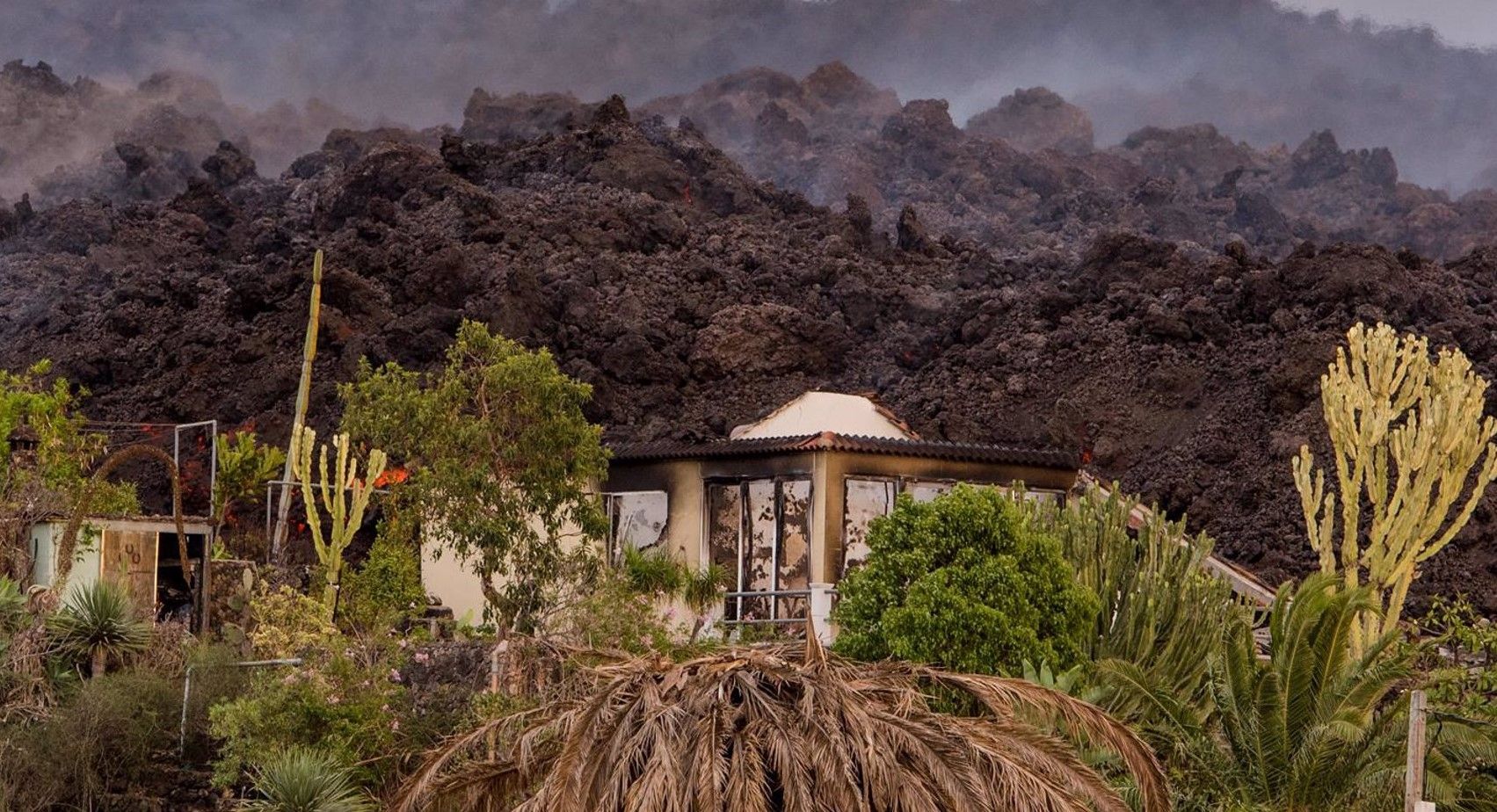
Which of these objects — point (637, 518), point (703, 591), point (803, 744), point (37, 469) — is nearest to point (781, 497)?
point (703, 591)

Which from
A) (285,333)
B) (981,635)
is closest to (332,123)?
(285,333)

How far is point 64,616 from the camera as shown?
1983 cm

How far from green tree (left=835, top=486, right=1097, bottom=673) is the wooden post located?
165 inches

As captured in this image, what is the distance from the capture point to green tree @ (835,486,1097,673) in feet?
53.1

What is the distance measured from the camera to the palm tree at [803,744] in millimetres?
10258

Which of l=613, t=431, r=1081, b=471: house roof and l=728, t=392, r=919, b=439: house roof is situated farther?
l=728, t=392, r=919, b=439: house roof

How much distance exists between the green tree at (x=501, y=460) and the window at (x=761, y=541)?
194 cm

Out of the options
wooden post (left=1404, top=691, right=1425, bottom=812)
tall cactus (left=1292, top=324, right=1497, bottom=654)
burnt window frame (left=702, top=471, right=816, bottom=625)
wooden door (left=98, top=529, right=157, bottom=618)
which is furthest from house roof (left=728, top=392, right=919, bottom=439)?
wooden post (left=1404, top=691, right=1425, bottom=812)

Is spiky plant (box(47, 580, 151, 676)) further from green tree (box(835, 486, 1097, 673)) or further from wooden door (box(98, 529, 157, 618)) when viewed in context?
green tree (box(835, 486, 1097, 673))

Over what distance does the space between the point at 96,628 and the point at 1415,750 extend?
1493cm

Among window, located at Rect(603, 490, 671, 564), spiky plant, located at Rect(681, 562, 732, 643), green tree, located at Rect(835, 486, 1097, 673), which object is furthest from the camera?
window, located at Rect(603, 490, 671, 564)

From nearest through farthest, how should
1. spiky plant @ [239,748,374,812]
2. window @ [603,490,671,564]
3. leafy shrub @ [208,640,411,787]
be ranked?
1. spiky plant @ [239,748,374,812]
2. leafy shrub @ [208,640,411,787]
3. window @ [603,490,671,564]

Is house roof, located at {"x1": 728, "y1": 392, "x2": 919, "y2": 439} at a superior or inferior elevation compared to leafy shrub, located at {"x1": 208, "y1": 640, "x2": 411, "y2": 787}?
superior

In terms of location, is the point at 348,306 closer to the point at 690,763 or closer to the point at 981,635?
the point at 981,635
